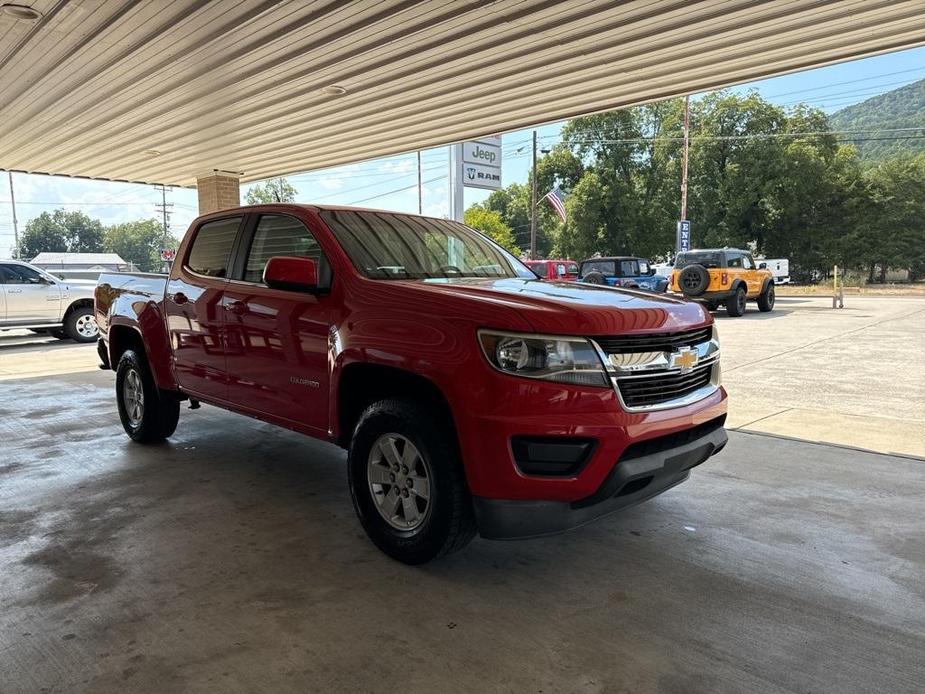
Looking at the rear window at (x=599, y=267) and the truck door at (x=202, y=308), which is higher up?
the rear window at (x=599, y=267)

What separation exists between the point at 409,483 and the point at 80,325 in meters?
13.2

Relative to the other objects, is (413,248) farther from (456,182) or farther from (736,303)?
(736,303)

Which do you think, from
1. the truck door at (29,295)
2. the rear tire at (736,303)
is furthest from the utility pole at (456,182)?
the truck door at (29,295)

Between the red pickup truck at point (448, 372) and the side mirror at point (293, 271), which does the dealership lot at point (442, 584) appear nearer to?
the red pickup truck at point (448, 372)

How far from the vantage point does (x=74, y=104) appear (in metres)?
10.2

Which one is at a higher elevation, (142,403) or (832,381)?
(142,403)

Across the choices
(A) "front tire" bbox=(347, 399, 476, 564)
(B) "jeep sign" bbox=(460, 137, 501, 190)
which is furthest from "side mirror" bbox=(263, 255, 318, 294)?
(B) "jeep sign" bbox=(460, 137, 501, 190)

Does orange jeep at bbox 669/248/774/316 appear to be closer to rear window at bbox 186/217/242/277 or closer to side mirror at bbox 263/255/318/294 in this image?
rear window at bbox 186/217/242/277

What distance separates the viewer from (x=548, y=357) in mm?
2721

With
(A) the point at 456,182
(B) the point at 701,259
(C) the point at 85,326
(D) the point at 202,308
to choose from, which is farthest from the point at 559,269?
(D) the point at 202,308

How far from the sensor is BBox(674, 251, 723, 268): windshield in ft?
55.8

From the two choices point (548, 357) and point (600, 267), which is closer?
point (548, 357)

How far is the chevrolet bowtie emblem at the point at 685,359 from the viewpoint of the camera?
120 inches

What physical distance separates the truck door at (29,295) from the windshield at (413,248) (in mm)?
11856
